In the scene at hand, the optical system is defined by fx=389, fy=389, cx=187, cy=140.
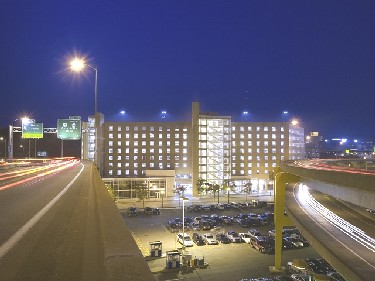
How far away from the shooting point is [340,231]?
20328 mm

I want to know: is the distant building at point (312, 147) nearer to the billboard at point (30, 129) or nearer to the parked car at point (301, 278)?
the billboard at point (30, 129)

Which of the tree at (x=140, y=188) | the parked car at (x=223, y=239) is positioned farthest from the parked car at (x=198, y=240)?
the tree at (x=140, y=188)

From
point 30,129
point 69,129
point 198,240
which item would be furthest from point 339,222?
point 30,129

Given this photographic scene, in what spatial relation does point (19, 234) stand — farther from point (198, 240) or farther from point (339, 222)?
point (198, 240)

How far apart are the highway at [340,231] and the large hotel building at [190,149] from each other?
4148cm

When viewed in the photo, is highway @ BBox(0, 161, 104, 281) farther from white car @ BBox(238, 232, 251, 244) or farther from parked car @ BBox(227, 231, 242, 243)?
white car @ BBox(238, 232, 251, 244)

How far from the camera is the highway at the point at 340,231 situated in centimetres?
1407

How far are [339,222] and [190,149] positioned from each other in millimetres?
59939

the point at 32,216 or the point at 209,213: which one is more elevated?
the point at 32,216

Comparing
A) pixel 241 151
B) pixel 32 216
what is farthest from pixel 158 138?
pixel 32 216

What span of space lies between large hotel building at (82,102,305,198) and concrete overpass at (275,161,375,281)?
4589 centimetres

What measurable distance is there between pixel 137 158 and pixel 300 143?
42.1 m

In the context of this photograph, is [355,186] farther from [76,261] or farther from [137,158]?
[137,158]

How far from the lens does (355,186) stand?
14.4 meters
